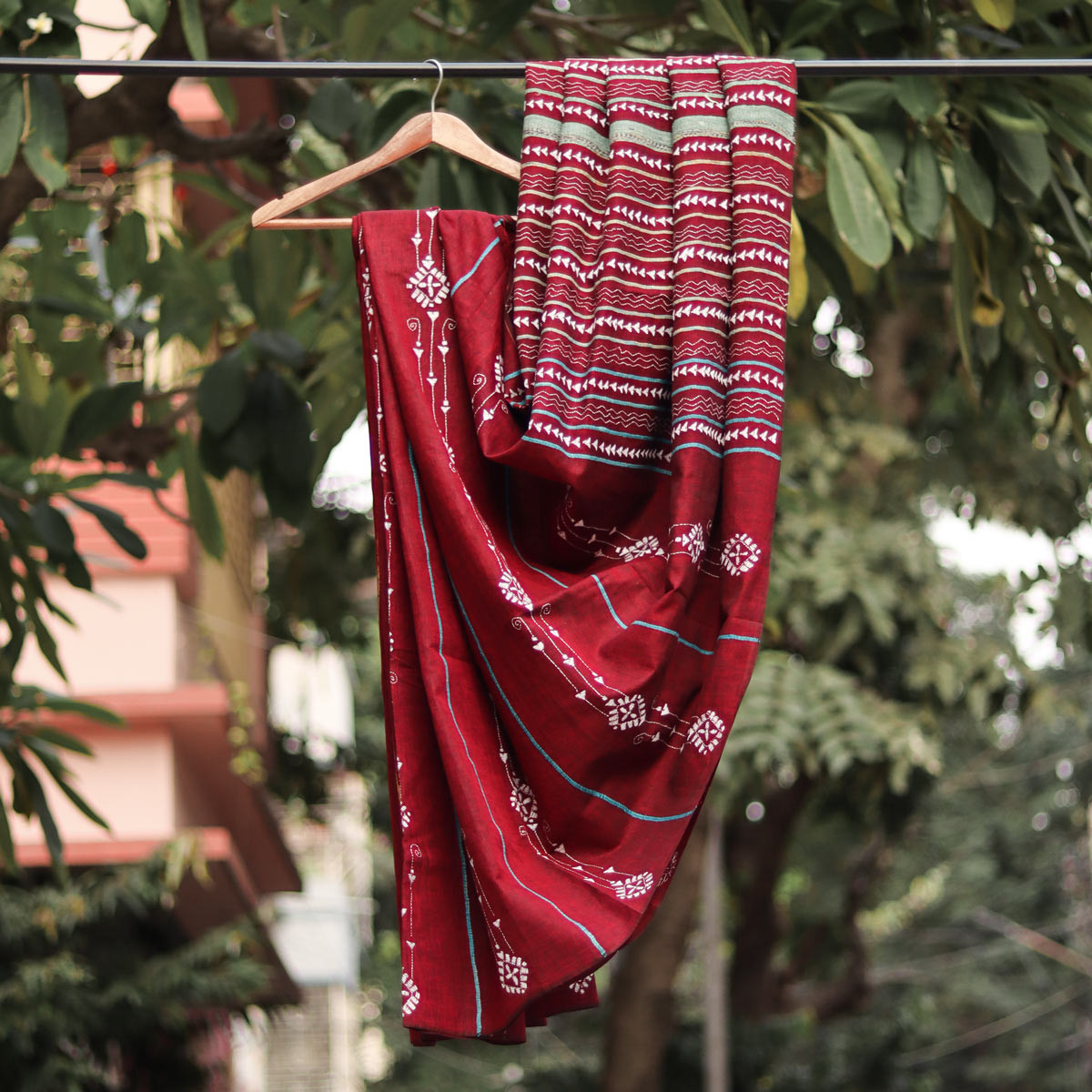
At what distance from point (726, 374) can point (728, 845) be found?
1213 centimetres

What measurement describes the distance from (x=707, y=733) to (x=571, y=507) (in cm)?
34

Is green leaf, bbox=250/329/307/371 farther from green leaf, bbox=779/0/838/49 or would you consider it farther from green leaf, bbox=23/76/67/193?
green leaf, bbox=779/0/838/49

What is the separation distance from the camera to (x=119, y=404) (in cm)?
373

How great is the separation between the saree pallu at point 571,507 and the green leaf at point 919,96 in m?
0.63

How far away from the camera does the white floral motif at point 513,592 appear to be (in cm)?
195

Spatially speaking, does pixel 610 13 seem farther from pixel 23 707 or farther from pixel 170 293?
pixel 23 707

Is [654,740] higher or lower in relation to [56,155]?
lower

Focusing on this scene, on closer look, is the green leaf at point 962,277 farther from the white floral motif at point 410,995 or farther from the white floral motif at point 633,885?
the white floral motif at point 410,995

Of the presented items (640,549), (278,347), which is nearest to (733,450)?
(640,549)

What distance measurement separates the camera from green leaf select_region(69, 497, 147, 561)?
3746 millimetres

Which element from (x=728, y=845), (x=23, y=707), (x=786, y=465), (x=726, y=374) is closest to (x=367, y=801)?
(x=728, y=845)

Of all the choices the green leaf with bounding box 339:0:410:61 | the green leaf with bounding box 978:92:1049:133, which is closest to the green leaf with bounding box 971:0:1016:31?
the green leaf with bounding box 978:92:1049:133

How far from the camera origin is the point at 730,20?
9.69ft

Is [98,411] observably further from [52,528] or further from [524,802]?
[524,802]
